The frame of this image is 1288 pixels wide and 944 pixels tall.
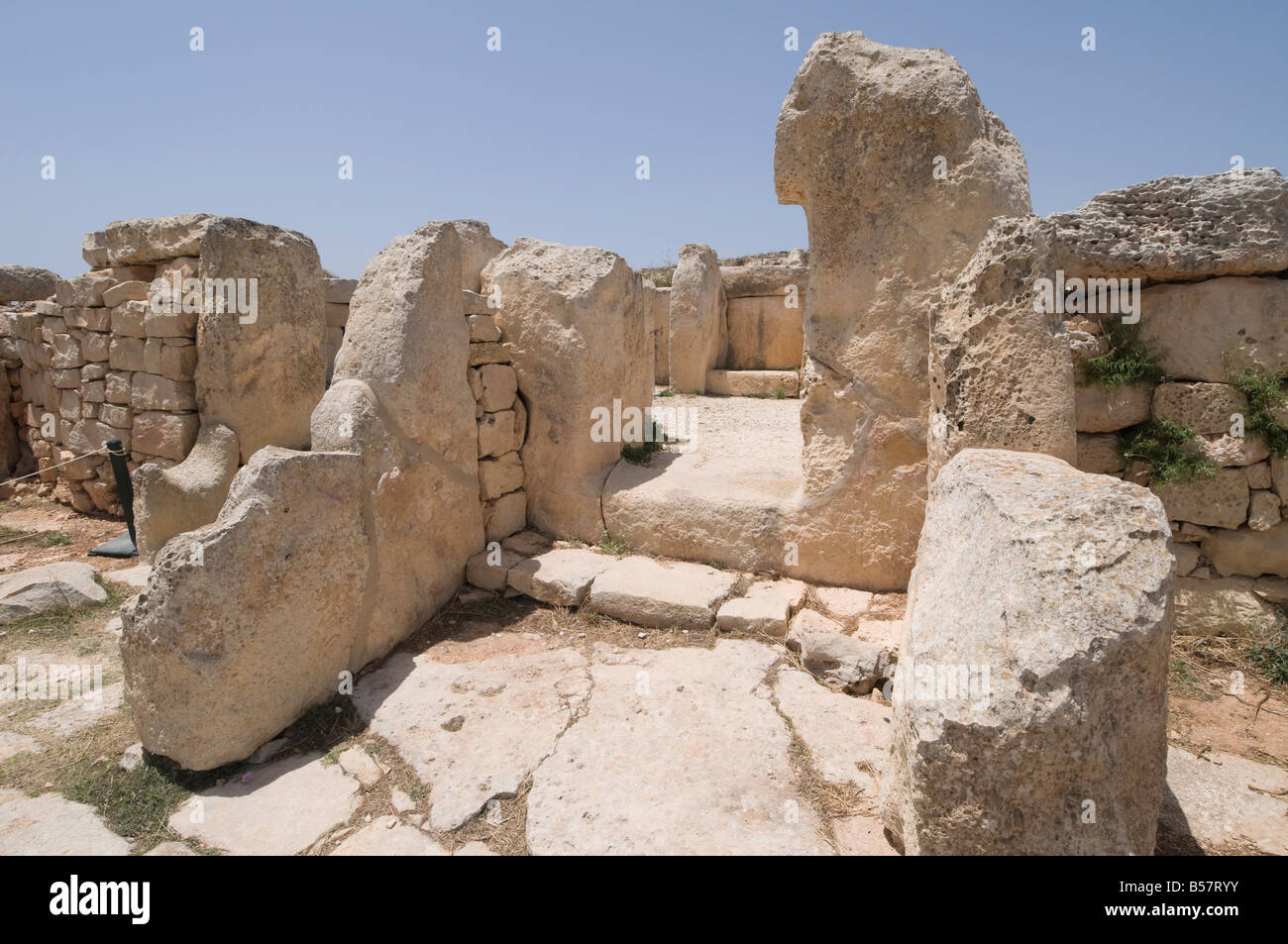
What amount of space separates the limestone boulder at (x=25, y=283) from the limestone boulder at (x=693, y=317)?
6.61 metres

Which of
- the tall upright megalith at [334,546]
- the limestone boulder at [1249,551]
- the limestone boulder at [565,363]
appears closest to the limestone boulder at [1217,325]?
the limestone boulder at [1249,551]

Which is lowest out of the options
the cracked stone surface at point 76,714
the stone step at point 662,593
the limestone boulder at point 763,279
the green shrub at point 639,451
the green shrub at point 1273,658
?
the cracked stone surface at point 76,714

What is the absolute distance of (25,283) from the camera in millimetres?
7340

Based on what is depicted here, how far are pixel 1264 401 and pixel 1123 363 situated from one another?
0.52 metres

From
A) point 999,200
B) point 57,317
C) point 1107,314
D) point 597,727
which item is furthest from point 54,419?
point 1107,314

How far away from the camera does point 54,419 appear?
623 centimetres

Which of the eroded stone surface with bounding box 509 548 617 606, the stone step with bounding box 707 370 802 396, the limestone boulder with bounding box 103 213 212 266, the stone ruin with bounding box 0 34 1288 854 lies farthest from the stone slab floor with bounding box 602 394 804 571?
the stone step with bounding box 707 370 802 396

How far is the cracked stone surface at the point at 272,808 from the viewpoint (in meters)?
2.17

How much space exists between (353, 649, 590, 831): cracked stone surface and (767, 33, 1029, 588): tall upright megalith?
148 centimetres

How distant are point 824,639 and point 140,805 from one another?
2576 millimetres

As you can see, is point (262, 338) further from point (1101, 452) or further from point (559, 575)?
point (1101, 452)

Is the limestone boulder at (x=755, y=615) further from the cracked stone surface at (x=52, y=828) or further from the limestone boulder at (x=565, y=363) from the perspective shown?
the cracked stone surface at (x=52, y=828)

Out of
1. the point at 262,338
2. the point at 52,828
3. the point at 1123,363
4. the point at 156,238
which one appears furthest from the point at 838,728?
the point at 156,238

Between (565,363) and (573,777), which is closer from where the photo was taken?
(573,777)
